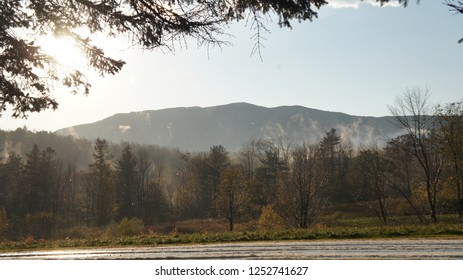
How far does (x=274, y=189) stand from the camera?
45.8m

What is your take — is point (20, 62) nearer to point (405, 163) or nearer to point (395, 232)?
point (395, 232)

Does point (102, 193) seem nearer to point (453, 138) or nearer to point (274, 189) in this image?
point (274, 189)

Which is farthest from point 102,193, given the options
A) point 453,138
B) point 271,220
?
point 453,138

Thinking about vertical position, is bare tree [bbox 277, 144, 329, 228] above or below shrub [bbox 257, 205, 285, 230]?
above

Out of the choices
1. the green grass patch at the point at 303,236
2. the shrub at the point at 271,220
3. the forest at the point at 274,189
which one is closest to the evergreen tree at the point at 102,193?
the forest at the point at 274,189

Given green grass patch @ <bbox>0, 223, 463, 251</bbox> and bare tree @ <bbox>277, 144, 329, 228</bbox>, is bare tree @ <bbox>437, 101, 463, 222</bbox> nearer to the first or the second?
bare tree @ <bbox>277, 144, 329, 228</bbox>

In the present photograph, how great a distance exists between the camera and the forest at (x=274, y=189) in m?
29.3

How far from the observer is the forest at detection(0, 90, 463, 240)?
96.2ft

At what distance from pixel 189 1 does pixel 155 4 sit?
70 centimetres

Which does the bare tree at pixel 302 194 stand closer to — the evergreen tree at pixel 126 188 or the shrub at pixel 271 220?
the shrub at pixel 271 220

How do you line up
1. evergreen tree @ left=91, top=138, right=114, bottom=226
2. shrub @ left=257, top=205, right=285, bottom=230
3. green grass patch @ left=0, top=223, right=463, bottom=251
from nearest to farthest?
green grass patch @ left=0, top=223, right=463, bottom=251 → shrub @ left=257, top=205, right=285, bottom=230 → evergreen tree @ left=91, top=138, right=114, bottom=226

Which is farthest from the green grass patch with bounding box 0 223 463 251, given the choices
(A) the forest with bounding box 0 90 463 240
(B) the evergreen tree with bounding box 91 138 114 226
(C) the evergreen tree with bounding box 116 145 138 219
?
(C) the evergreen tree with bounding box 116 145 138 219

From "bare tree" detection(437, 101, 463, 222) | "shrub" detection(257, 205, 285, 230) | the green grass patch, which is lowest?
"shrub" detection(257, 205, 285, 230)
